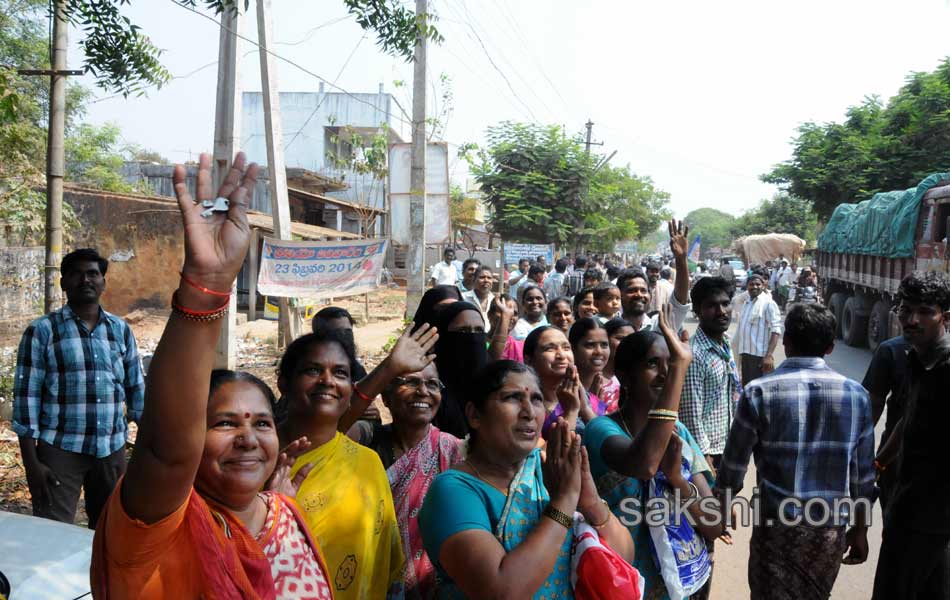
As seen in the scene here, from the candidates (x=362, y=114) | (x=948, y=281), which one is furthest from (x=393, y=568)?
(x=362, y=114)

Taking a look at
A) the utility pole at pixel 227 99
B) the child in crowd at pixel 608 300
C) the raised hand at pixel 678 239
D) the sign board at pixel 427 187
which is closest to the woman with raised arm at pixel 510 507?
the raised hand at pixel 678 239

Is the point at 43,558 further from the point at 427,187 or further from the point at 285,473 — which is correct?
the point at 427,187

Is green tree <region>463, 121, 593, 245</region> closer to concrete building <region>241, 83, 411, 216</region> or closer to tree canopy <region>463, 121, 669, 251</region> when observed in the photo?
tree canopy <region>463, 121, 669, 251</region>

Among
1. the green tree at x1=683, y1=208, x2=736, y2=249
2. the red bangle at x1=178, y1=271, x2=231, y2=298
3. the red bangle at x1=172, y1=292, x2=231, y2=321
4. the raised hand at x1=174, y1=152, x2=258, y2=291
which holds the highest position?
the green tree at x1=683, y1=208, x2=736, y2=249

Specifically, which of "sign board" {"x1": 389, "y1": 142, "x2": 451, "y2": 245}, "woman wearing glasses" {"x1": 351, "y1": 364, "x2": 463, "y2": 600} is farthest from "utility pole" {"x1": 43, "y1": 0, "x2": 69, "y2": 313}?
"sign board" {"x1": 389, "y1": 142, "x2": 451, "y2": 245}

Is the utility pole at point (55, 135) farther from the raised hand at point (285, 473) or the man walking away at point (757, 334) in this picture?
the man walking away at point (757, 334)

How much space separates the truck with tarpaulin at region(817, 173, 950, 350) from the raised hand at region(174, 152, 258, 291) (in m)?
11.4

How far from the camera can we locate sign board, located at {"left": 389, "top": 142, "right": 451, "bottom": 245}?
12.0 meters

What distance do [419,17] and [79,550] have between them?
13.8 ft

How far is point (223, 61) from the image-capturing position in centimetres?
825

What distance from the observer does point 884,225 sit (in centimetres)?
1313

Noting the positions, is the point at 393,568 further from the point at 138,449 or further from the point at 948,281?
the point at 948,281

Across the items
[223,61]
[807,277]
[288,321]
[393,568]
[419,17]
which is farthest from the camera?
[807,277]

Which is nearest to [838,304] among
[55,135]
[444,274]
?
[444,274]
